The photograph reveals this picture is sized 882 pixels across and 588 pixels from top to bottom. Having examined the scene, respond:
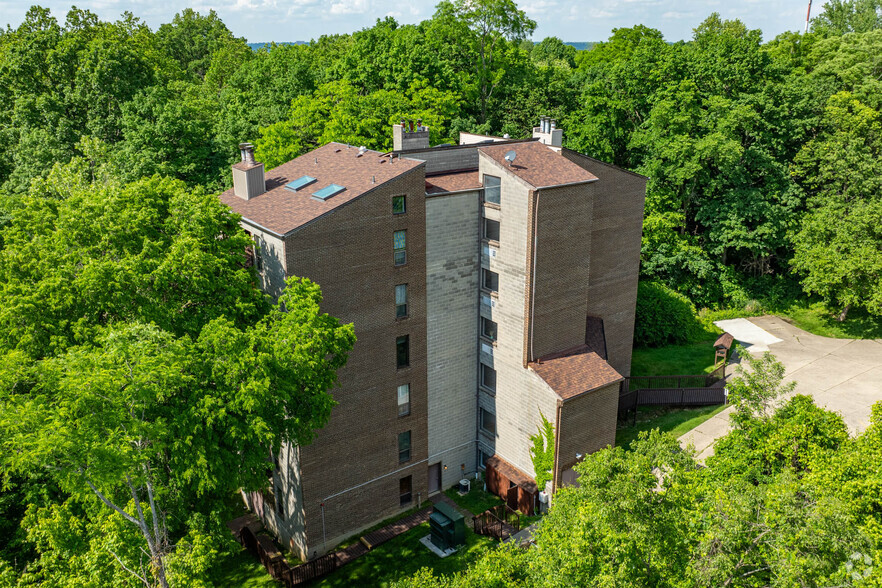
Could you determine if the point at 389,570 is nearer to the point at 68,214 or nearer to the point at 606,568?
the point at 606,568

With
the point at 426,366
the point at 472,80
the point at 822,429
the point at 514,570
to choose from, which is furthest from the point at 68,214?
the point at 472,80

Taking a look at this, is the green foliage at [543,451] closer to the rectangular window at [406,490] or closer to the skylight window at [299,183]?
the rectangular window at [406,490]

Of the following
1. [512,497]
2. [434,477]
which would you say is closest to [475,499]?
[512,497]

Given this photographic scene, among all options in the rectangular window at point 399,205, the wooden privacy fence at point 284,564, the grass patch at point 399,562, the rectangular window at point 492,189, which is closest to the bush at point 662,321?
the rectangular window at point 492,189

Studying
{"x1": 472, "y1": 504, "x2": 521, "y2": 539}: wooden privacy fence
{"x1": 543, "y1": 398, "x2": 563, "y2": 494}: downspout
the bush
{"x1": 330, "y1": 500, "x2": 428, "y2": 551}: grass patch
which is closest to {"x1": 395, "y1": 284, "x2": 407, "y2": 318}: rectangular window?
{"x1": 543, "y1": 398, "x2": 563, "y2": 494}: downspout

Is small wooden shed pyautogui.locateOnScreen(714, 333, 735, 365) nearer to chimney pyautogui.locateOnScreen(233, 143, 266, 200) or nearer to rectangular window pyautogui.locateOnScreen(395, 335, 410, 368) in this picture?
rectangular window pyautogui.locateOnScreen(395, 335, 410, 368)

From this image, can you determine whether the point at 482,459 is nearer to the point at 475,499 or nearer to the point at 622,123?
Answer: the point at 475,499
